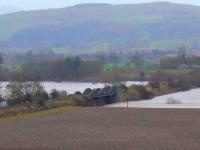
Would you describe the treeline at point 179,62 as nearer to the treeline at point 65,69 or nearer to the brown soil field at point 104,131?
the treeline at point 65,69

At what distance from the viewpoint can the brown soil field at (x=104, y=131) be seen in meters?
20.4

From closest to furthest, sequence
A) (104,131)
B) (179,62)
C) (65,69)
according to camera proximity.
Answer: (104,131) < (65,69) < (179,62)

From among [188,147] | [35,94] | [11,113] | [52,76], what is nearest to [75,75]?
[52,76]

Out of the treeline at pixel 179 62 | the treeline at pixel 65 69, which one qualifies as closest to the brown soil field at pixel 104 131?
the treeline at pixel 65 69

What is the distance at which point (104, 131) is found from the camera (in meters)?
25.0

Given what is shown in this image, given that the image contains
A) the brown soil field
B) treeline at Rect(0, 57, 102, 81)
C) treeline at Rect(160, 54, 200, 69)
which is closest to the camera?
the brown soil field

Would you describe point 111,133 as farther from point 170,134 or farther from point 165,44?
point 165,44

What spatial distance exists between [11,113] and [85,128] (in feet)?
28.4

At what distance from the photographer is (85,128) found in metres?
26.4

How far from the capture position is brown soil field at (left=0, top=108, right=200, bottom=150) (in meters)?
20.4

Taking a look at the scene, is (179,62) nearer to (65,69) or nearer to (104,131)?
(65,69)

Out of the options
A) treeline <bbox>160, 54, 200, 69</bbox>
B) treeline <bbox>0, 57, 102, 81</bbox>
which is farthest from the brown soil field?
treeline <bbox>160, 54, 200, 69</bbox>

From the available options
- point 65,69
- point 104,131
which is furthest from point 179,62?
point 104,131

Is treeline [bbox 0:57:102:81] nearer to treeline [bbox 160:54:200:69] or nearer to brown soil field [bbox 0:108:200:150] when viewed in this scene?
treeline [bbox 160:54:200:69]
